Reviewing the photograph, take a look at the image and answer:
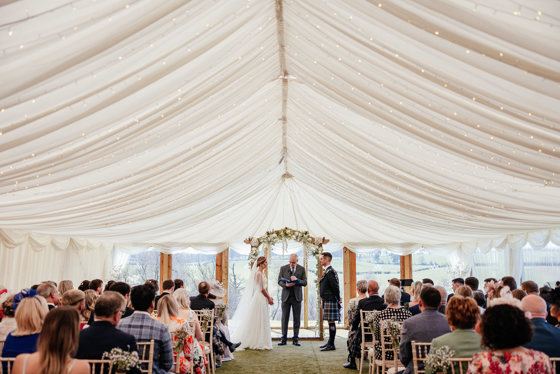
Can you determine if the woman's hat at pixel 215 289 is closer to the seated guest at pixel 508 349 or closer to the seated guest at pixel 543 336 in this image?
the seated guest at pixel 543 336

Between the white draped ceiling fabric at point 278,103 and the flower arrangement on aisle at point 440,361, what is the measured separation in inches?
69.3

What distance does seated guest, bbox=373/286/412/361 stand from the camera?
5.61m

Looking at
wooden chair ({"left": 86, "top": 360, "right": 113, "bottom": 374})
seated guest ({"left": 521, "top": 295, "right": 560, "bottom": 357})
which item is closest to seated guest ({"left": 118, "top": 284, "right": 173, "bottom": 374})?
wooden chair ({"left": 86, "top": 360, "right": 113, "bottom": 374})

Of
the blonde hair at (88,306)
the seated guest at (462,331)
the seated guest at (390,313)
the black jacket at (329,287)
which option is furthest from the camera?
the black jacket at (329,287)

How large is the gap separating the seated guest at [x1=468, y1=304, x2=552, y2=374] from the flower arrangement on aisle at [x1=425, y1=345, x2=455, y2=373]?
27.3 inches

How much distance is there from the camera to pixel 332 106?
523 centimetres

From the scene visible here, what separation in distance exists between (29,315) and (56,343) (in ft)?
3.12

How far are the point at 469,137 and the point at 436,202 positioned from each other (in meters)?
2.86

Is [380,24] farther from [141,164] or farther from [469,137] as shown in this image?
[141,164]

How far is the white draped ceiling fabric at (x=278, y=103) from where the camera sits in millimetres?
2758

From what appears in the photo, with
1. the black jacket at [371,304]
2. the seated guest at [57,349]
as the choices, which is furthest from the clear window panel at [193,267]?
the seated guest at [57,349]

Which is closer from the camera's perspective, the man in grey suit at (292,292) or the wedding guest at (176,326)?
the wedding guest at (176,326)

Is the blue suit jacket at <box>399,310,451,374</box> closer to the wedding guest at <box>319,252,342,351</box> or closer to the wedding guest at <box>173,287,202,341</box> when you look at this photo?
the wedding guest at <box>173,287,202,341</box>

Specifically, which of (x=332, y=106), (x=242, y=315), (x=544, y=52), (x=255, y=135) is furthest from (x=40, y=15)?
(x=242, y=315)
